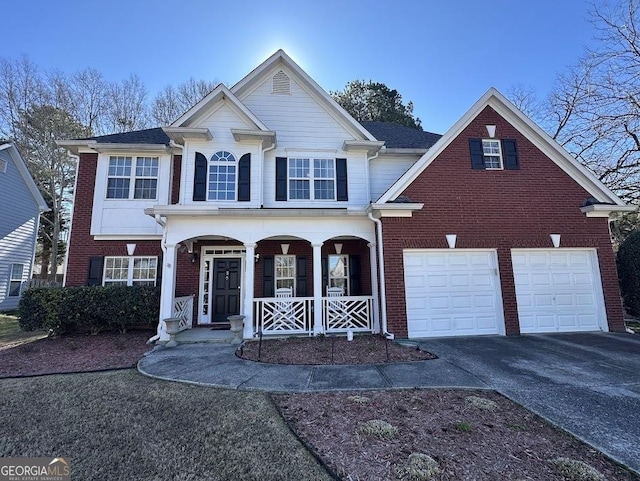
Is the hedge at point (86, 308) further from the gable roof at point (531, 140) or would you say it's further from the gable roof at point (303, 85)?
the gable roof at point (531, 140)

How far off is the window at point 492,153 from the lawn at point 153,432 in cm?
926

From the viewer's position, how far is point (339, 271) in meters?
11.3

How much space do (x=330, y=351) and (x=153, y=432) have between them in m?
4.15

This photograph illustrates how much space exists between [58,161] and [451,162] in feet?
83.1

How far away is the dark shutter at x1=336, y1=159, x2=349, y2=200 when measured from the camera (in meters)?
10.5

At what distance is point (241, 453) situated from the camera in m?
3.04

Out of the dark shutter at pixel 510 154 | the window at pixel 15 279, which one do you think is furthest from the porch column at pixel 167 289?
the window at pixel 15 279

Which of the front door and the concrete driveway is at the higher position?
the front door

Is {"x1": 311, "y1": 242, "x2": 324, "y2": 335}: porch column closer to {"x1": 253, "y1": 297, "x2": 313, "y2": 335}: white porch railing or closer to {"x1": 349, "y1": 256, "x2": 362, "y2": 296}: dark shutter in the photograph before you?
{"x1": 253, "y1": 297, "x2": 313, "y2": 335}: white porch railing

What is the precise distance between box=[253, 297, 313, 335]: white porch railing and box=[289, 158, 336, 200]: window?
357 cm

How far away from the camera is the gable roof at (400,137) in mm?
11688

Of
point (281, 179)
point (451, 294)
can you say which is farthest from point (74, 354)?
point (451, 294)

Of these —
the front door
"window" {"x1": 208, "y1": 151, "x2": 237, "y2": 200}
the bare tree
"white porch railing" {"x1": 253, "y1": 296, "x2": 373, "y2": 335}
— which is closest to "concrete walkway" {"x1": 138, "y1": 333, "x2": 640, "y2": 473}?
"white porch railing" {"x1": 253, "y1": 296, "x2": 373, "y2": 335}

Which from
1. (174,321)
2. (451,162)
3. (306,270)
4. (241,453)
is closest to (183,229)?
(174,321)
